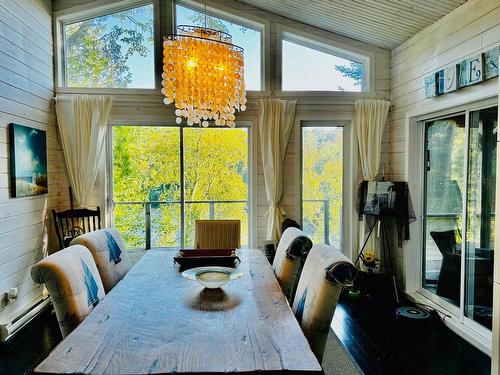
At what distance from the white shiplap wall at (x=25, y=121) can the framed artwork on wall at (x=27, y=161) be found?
65 mm

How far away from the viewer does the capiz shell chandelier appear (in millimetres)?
2277

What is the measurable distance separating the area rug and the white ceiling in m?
3.12

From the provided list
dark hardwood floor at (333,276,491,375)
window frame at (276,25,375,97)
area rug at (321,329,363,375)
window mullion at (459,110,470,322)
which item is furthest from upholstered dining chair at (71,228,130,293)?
window mullion at (459,110,470,322)

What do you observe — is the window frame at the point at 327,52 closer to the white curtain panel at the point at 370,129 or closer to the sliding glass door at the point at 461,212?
the white curtain panel at the point at 370,129

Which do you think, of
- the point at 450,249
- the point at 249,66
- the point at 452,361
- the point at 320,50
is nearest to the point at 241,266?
the point at 452,361

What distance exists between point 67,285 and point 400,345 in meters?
2.58

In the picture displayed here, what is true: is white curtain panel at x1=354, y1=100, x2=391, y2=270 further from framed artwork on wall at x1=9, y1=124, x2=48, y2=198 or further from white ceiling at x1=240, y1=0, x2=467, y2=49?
framed artwork on wall at x1=9, y1=124, x2=48, y2=198

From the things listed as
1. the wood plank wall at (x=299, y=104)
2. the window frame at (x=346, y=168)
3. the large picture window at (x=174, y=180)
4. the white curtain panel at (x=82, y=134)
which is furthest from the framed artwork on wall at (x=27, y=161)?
the window frame at (x=346, y=168)

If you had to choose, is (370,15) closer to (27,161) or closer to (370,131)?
(370,131)

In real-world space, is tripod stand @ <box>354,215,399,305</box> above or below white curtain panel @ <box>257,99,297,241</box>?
below

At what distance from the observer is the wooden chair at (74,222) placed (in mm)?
3617

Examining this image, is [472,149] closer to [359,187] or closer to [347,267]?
[359,187]

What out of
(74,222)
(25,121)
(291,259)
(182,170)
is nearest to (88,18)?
(25,121)

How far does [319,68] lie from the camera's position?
4.29m
